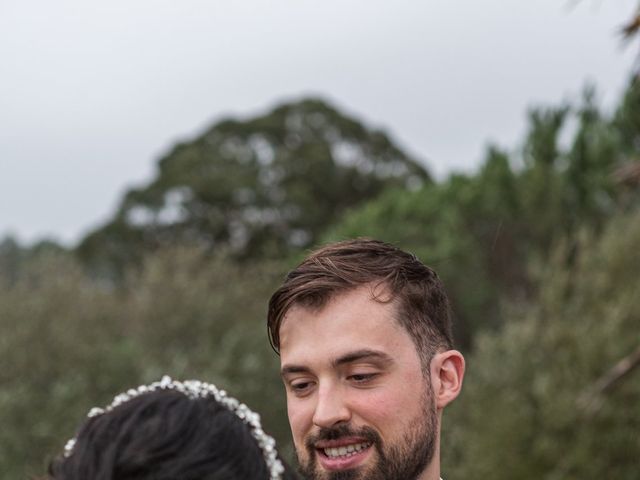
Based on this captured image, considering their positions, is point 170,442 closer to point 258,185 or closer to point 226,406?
point 226,406

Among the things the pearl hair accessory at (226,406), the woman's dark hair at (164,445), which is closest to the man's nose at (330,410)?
the pearl hair accessory at (226,406)

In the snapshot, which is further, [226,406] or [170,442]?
[226,406]

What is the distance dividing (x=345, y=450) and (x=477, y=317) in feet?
90.8

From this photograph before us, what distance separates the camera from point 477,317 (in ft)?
102

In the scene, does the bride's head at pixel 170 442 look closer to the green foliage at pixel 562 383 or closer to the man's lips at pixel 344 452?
the man's lips at pixel 344 452

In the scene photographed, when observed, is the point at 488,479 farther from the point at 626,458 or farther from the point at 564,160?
the point at 564,160

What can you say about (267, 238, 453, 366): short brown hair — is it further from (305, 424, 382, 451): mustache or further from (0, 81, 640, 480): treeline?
(0, 81, 640, 480): treeline

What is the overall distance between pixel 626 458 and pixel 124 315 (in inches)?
392

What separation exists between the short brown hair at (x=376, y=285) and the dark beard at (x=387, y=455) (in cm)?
23

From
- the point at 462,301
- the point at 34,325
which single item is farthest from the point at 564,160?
the point at 34,325

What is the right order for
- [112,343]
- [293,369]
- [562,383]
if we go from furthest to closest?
[112,343]
[562,383]
[293,369]

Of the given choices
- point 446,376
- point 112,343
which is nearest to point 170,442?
point 446,376

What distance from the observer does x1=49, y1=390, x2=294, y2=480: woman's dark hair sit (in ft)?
7.71

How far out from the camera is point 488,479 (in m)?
19.2
